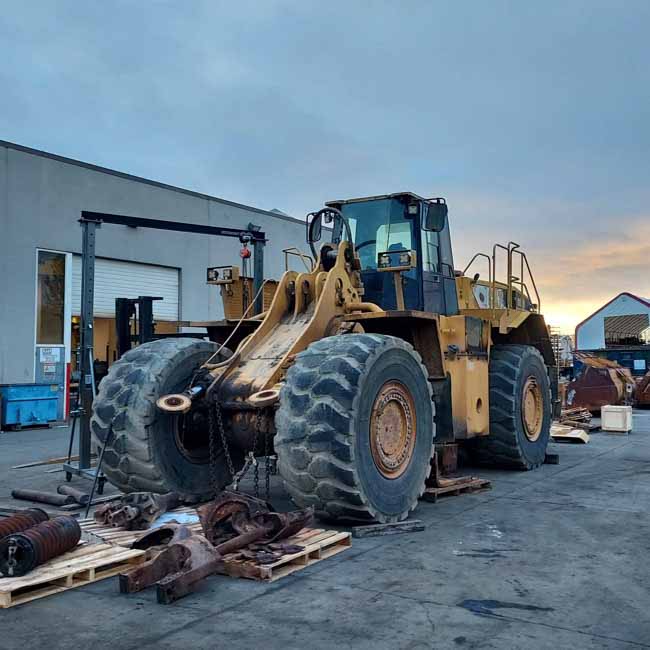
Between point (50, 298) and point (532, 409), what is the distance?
44.0 feet

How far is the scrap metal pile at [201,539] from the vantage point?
4914 millimetres

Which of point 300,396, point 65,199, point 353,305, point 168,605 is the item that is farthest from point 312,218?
point 65,199

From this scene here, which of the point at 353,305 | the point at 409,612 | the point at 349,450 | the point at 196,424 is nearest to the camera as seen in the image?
the point at 409,612

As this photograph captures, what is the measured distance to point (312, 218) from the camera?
921 centimetres

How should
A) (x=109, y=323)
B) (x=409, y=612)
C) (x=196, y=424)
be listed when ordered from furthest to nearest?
(x=109, y=323) → (x=196, y=424) → (x=409, y=612)

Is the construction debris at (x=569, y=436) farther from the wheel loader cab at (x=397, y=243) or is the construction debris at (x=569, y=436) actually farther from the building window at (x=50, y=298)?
the building window at (x=50, y=298)

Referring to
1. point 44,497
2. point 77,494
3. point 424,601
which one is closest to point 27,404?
point 44,497

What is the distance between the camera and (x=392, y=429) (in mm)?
6992

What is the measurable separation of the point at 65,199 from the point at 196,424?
46.7 ft

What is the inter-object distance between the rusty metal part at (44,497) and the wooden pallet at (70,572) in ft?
7.69

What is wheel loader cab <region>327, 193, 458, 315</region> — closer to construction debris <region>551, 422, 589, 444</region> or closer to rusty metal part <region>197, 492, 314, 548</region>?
rusty metal part <region>197, 492, 314, 548</region>

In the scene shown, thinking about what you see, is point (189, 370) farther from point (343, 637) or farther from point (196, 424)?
point (343, 637)

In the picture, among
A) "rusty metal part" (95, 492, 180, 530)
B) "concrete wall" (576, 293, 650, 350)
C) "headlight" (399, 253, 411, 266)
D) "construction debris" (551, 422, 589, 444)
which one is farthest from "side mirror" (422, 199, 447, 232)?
"concrete wall" (576, 293, 650, 350)

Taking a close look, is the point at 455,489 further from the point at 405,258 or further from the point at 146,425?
the point at 146,425
